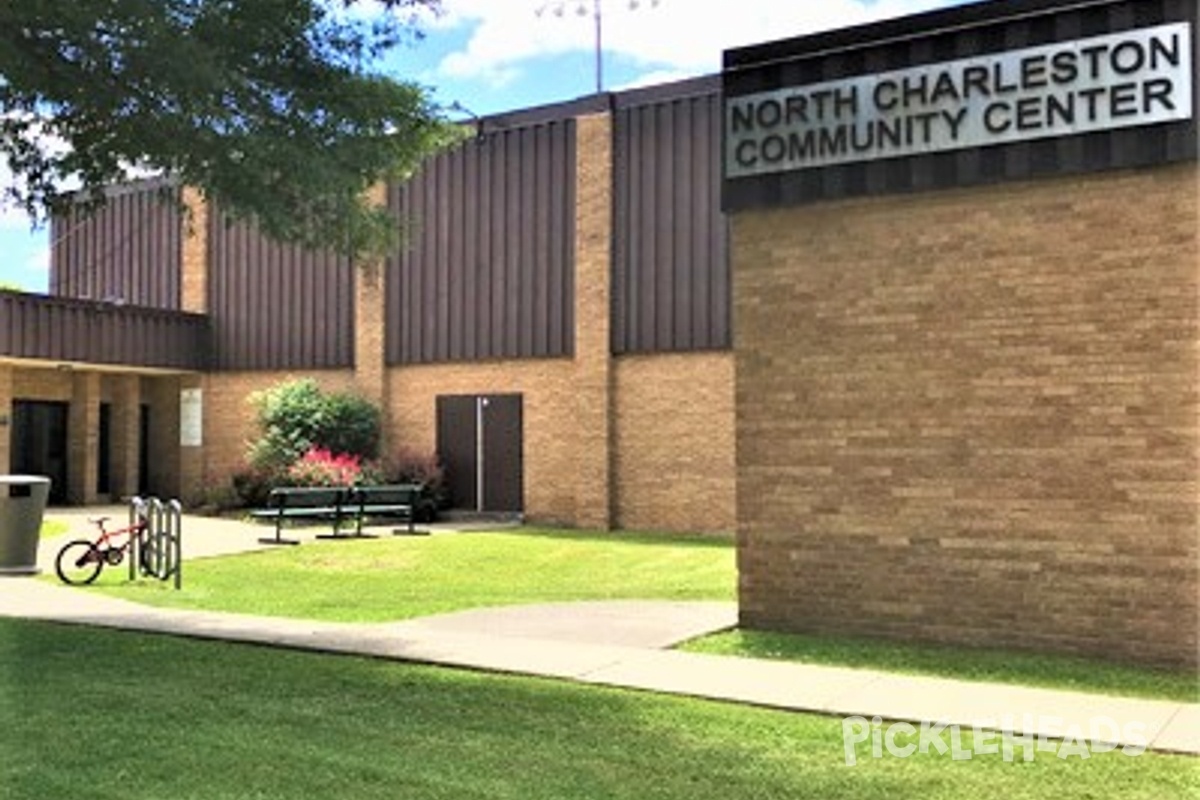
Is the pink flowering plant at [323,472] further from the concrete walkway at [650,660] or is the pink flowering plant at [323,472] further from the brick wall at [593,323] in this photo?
the concrete walkway at [650,660]

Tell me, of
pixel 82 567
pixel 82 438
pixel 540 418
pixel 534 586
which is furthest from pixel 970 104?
pixel 82 438

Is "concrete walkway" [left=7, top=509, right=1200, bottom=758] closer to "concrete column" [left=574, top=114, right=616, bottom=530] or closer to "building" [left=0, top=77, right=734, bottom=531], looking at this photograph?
"building" [left=0, top=77, right=734, bottom=531]

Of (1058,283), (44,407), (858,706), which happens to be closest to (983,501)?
(1058,283)

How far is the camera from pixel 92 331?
2825 cm

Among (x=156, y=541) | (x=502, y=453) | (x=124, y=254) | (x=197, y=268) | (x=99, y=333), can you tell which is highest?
(x=124, y=254)

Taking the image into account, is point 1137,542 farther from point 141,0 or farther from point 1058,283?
point 141,0

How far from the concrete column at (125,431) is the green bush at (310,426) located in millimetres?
4960

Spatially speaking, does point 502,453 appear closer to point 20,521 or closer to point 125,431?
point 125,431

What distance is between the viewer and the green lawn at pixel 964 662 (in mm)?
8414

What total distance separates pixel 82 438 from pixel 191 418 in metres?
2.44

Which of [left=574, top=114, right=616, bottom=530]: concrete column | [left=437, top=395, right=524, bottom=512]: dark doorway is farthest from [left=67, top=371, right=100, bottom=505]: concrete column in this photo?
[left=574, top=114, right=616, bottom=530]: concrete column

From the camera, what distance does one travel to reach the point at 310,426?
26812 millimetres

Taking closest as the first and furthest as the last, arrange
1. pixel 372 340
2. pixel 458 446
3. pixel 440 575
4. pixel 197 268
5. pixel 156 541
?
pixel 156 541, pixel 440 575, pixel 458 446, pixel 372 340, pixel 197 268

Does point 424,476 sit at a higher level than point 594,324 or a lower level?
lower
